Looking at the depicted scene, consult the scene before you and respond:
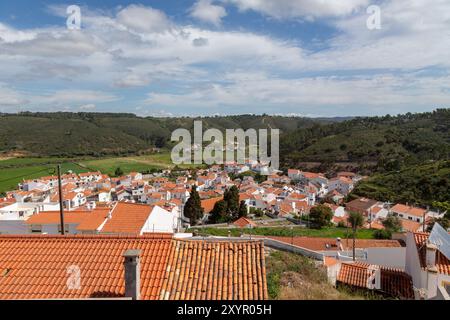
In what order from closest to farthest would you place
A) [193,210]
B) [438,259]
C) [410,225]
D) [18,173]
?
[438,259], [410,225], [193,210], [18,173]

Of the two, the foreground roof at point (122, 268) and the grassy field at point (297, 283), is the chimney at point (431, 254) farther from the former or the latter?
the foreground roof at point (122, 268)

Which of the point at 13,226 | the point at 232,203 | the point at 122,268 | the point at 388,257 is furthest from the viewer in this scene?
the point at 232,203

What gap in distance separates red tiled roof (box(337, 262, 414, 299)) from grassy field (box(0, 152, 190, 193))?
56016 millimetres

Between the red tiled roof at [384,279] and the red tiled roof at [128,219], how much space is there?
28.1ft

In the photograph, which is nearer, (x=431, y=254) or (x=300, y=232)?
(x=431, y=254)

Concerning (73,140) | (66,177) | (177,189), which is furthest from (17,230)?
(73,140)

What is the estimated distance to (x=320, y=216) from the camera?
3388 cm

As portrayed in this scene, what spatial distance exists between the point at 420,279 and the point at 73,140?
9876 cm

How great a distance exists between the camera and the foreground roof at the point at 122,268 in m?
5.86

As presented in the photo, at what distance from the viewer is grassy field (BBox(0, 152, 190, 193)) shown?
211 ft

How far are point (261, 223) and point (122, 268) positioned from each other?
29753 millimetres

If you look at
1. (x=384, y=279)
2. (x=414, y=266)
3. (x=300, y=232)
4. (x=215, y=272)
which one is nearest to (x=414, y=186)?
(x=300, y=232)

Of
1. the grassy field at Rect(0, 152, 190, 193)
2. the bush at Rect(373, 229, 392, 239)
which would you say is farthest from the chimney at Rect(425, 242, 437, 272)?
the grassy field at Rect(0, 152, 190, 193)

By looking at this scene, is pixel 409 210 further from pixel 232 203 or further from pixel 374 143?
pixel 374 143
